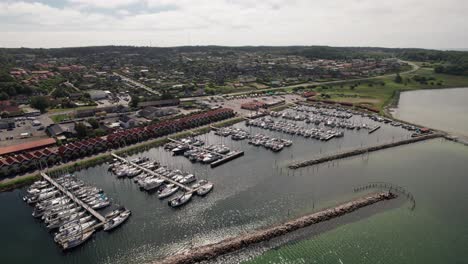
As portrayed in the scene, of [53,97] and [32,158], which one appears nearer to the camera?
[32,158]

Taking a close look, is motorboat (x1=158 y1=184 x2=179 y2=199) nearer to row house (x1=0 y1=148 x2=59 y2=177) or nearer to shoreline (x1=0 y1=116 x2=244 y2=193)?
shoreline (x1=0 y1=116 x2=244 y2=193)

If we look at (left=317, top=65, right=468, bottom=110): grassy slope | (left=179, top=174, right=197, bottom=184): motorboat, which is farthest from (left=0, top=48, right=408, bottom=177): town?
(left=179, top=174, right=197, bottom=184): motorboat

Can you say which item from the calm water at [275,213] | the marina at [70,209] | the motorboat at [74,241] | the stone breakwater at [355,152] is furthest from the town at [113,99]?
the stone breakwater at [355,152]

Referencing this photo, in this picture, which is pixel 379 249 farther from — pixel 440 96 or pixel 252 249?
pixel 440 96

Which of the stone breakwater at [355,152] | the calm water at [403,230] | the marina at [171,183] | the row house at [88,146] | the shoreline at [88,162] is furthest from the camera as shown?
the stone breakwater at [355,152]

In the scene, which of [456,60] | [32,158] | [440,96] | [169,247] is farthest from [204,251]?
[456,60]

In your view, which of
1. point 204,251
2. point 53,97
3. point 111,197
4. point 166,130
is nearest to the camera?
point 204,251

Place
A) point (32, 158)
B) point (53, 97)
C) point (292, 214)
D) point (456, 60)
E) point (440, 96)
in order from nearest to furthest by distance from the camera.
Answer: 1. point (292, 214)
2. point (32, 158)
3. point (53, 97)
4. point (440, 96)
5. point (456, 60)

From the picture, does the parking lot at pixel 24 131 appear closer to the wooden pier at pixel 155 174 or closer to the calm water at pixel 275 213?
the wooden pier at pixel 155 174
